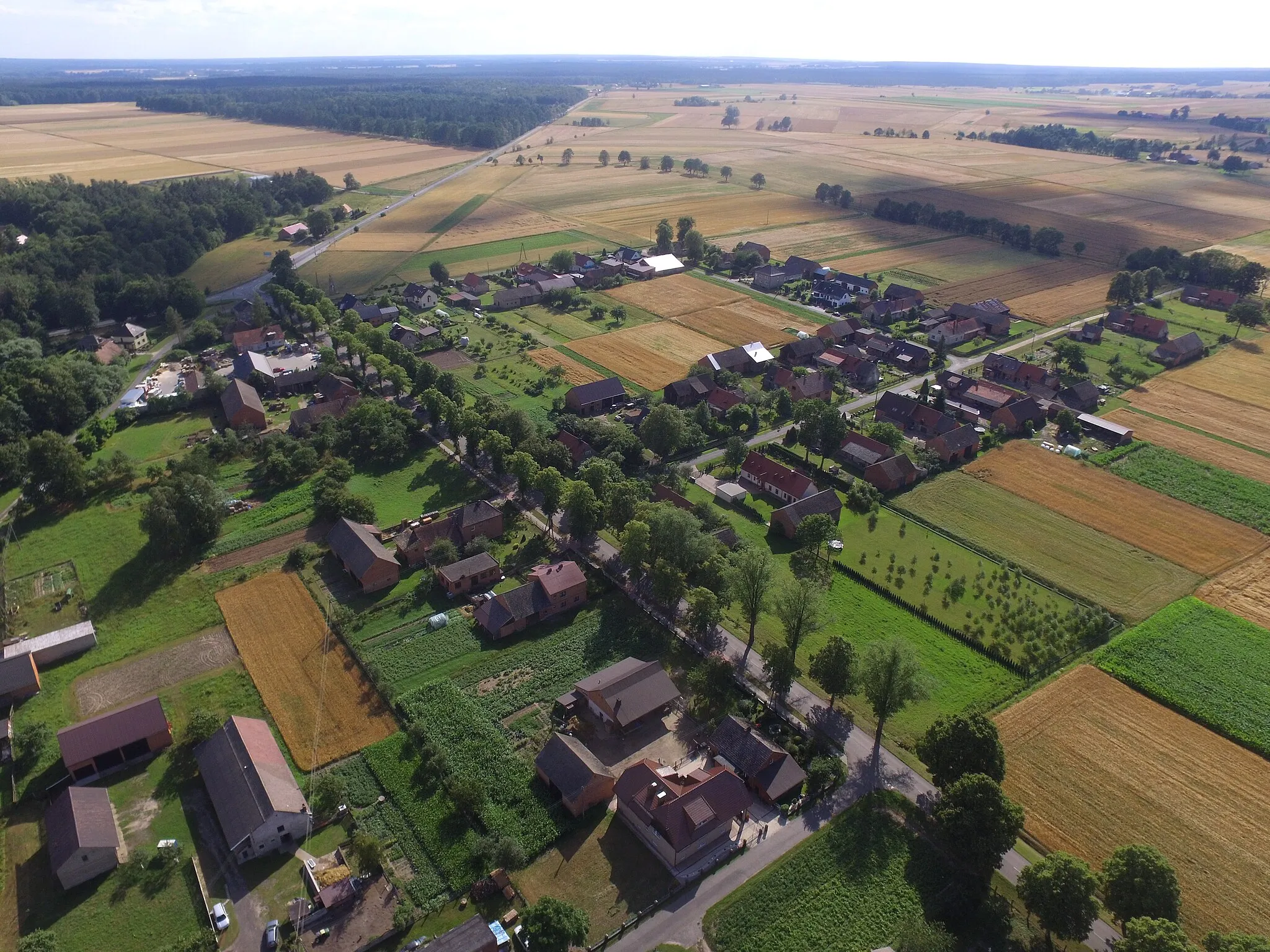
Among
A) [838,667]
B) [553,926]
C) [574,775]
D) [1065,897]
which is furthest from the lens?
[838,667]

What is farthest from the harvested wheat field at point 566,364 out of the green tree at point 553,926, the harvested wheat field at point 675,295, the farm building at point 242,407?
the green tree at point 553,926

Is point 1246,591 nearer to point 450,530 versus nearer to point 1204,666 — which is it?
point 1204,666

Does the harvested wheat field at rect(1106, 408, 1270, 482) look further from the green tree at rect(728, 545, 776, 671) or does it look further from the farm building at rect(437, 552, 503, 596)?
the farm building at rect(437, 552, 503, 596)

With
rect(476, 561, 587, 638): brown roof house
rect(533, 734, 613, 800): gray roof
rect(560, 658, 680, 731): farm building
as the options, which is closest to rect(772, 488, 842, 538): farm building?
rect(476, 561, 587, 638): brown roof house

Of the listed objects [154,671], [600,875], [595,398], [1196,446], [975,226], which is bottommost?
[600,875]

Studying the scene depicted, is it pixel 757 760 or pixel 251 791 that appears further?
pixel 757 760

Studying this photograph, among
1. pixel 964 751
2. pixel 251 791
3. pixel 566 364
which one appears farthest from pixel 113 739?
pixel 566 364
